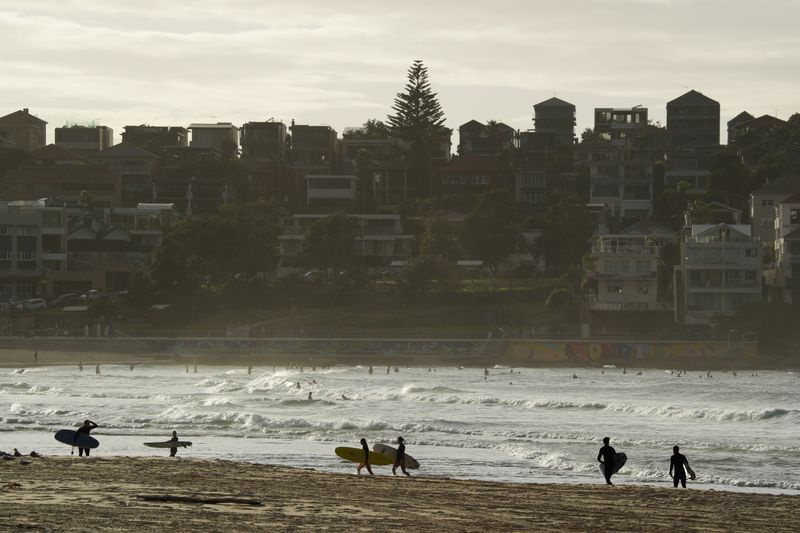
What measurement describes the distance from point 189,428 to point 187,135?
289 feet

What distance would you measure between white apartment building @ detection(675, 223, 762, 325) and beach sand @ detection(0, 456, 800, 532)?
5126cm

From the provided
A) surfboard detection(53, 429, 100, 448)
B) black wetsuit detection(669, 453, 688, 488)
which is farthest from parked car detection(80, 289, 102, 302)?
black wetsuit detection(669, 453, 688, 488)

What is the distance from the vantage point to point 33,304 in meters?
79.4

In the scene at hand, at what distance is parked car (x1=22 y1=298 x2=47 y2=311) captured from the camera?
79.0 metres

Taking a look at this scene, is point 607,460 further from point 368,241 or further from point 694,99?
point 694,99

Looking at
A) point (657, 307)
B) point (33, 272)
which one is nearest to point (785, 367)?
point (657, 307)

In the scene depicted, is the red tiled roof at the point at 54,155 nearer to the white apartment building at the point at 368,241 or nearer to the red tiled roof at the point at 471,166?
the white apartment building at the point at 368,241

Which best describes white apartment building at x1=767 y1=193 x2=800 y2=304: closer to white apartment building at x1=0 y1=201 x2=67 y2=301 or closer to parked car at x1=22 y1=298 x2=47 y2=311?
parked car at x1=22 y1=298 x2=47 y2=311

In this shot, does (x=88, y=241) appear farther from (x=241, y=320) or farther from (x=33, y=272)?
(x=241, y=320)

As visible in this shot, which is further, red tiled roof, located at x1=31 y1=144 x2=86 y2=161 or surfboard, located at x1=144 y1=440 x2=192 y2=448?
red tiled roof, located at x1=31 y1=144 x2=86 y2=161

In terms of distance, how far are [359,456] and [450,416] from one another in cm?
1464

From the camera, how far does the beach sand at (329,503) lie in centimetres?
1819

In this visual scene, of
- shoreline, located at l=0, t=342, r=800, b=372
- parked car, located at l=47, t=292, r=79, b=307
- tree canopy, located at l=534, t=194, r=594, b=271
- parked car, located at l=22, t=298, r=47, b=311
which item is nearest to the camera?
shoreline, located at l=0, t=342, r=800, b=372

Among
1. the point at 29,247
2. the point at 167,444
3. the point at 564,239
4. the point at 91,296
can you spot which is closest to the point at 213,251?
the point at 91,296
